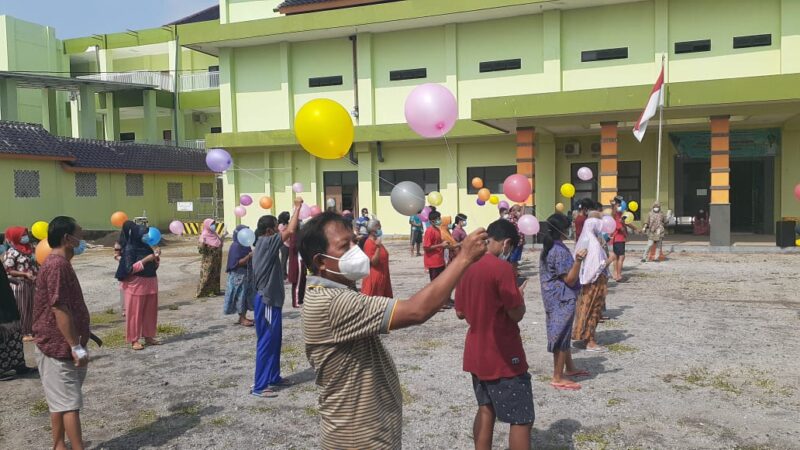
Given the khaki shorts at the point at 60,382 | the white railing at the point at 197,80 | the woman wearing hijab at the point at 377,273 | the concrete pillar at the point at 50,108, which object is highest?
the white railing at the point at 197,80

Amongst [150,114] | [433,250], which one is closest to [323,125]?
[433,250]

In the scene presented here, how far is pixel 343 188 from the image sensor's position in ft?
81.8

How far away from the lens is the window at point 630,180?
21562mm

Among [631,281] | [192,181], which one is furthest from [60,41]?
[631,281]

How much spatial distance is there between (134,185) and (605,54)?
2109 cm

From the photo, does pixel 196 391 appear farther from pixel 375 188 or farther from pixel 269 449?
pixel 375 188

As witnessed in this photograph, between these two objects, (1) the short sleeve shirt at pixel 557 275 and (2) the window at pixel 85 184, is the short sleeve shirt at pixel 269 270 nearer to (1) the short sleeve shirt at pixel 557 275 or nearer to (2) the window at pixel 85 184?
(1) the short sleeve shirt at pixel 557 275

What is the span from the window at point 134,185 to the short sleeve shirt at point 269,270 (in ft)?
79.6

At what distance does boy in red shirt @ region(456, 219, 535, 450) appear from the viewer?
3.70 meters

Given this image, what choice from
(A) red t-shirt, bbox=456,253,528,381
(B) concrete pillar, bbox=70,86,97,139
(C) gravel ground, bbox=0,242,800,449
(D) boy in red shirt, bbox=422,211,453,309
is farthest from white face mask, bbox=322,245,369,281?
(B) concrete pillar, bbox=70,86,97,139

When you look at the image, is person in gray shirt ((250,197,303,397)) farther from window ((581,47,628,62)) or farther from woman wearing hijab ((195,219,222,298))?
window ((581,47,628,62))

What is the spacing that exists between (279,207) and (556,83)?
12.2 metres

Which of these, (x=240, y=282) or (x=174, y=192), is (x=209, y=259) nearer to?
(x=240, y=282)

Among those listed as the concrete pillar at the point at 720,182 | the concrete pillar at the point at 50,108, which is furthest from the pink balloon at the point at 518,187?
the concrete pillar at the point at 50,108
